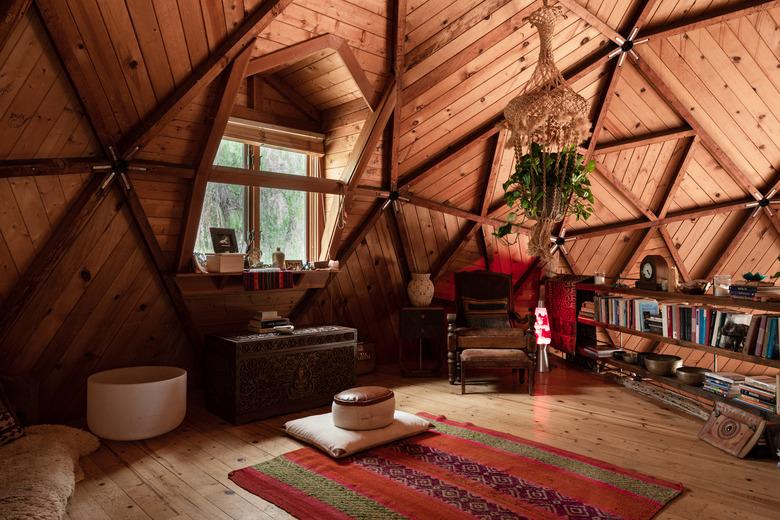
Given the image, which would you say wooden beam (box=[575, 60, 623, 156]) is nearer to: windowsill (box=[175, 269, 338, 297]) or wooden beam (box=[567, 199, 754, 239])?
wooden beam (box=[567, 199, 754, 239])

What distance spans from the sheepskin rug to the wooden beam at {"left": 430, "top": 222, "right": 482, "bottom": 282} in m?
3.90

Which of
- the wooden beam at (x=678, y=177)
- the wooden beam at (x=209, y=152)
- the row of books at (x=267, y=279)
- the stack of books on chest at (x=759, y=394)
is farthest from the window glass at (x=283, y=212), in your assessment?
the wooden beam at (x=678, y=177)

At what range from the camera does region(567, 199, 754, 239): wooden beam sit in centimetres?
619

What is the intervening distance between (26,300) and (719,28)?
229 inches

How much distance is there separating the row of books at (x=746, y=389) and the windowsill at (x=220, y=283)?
10.9ft

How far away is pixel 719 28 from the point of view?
15.3 feet

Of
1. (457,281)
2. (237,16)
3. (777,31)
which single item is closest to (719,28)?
(777,31)

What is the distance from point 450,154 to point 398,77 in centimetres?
117

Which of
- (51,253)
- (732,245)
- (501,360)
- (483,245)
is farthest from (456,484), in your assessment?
(732,245)

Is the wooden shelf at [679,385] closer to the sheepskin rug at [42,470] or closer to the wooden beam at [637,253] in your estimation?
the wooden beam at [637,253]

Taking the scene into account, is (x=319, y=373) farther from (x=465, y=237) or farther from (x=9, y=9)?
(x=9, y=9)

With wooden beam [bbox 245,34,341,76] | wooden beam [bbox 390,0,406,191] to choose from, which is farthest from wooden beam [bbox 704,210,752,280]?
wooden beam [bbox 245,34,341,76]

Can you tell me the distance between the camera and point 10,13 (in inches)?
99.5

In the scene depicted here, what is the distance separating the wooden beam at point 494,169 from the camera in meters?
5.43
